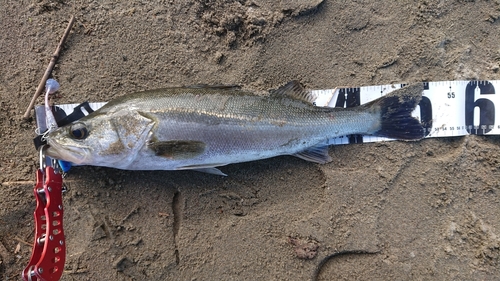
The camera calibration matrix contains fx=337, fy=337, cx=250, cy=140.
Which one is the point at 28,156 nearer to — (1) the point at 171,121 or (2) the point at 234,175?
(1) the point at 171,121

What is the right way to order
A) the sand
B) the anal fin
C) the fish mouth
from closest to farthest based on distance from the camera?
the fish mouth, the anal fin, the sand

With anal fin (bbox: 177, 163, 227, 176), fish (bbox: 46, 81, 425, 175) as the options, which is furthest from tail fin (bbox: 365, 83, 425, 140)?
anal fin (bbox: 177, 163, 227, 176)

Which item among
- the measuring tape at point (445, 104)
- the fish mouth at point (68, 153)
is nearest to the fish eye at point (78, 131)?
the fish mouth at point (68, 153)

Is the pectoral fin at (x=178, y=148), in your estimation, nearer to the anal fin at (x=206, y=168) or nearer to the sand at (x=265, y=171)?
the anal fin at (x=206, y=168)

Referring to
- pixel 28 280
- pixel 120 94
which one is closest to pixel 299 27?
pixel 120 94

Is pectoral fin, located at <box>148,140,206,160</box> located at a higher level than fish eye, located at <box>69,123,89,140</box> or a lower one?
lower

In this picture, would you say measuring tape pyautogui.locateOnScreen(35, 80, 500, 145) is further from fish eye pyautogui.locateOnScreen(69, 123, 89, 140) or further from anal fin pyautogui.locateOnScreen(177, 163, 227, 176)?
anal fin pyautogui.locateOnScreen(177, 163, 227, 176)
